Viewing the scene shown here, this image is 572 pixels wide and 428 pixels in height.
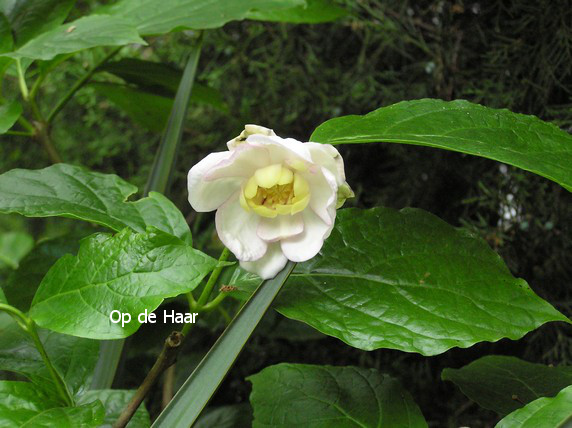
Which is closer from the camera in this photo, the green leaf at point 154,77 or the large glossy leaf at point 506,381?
the large glossy leaf at point 506,381

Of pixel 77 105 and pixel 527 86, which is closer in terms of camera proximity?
pixel 527 86

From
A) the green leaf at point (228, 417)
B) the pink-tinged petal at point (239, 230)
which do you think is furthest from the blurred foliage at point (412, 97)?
the pink-tinged petal at point (239, 230)

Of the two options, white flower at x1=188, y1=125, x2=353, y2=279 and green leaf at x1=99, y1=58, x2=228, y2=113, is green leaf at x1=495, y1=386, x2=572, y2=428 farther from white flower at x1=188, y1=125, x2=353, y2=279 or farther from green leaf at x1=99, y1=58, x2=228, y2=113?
green leaf at x1=99, y1=58, x2=228, y2=113

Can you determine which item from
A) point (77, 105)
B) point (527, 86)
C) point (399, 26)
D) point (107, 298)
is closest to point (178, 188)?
point (77, 105)

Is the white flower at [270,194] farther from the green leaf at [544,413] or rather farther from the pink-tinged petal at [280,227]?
the green leaf at [544,413]

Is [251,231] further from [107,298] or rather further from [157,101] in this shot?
[157,101]

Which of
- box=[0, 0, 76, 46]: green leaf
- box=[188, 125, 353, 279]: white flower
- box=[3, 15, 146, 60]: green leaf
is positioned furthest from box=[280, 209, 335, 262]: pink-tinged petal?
box=[0, 0, 76, 46]: green leaf
